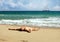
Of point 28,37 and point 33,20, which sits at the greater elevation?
point 33,20

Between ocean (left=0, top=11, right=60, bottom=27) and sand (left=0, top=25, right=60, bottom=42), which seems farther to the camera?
ocean (left=0, top=11, right=60, bottom=27)

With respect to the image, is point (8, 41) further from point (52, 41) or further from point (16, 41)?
point (52, 41)

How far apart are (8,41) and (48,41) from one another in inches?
56.0

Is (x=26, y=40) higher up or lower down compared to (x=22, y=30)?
lower down

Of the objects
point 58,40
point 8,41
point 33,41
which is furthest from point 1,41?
point 58,40

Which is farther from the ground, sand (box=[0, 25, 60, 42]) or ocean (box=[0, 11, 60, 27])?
ocean (box=[0, 11, 60, 27])

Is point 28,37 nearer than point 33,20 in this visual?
Yes

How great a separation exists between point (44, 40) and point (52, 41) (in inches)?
12.2

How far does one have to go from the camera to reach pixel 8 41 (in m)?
5.92

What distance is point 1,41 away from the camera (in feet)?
19.4

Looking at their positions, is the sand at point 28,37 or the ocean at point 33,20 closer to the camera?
the sand at point 28,37

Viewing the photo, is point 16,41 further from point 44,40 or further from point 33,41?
point 44,40

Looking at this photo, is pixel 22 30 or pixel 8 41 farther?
pixel 22 30

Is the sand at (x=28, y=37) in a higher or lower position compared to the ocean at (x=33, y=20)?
lower
